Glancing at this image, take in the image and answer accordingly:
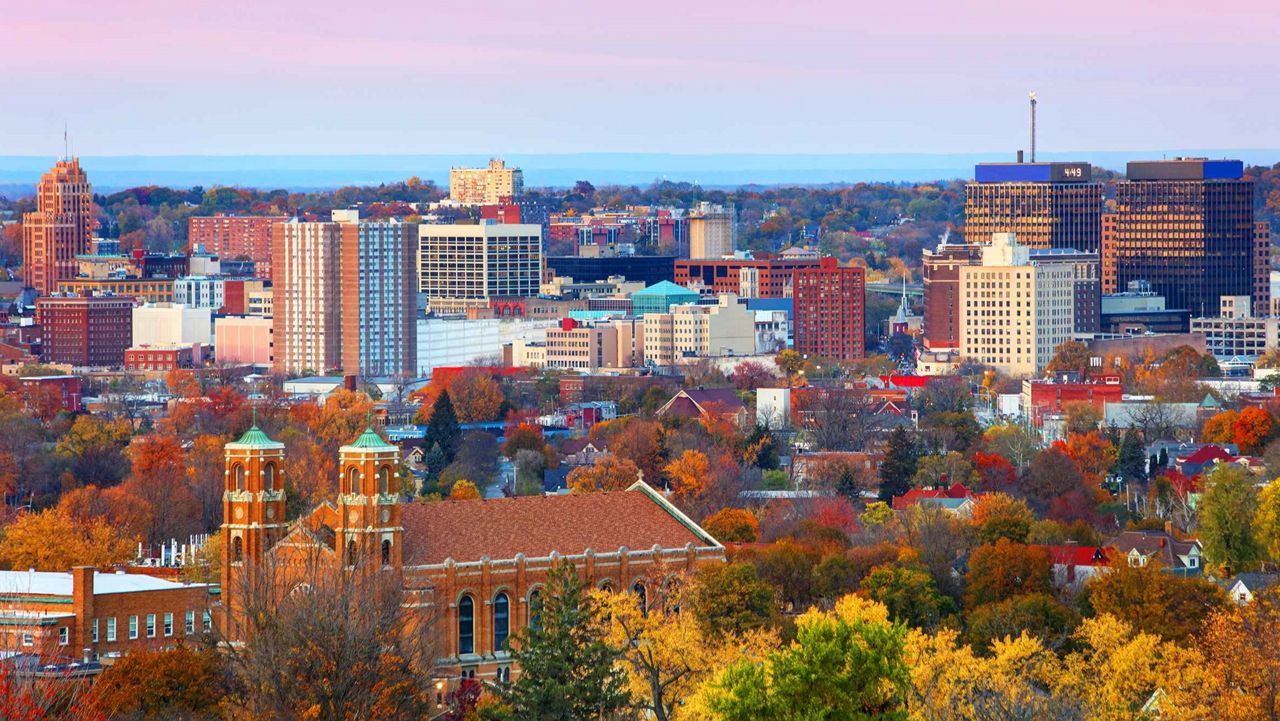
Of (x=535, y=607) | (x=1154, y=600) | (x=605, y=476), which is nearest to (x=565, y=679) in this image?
(x=535, y=607)

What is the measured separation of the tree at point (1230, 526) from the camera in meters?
108

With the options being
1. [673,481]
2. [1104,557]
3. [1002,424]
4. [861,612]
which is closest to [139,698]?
[861,612]

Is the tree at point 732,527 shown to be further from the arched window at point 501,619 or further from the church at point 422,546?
the arched window at point 501,619

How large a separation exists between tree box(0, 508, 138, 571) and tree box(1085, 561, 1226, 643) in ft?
95.3

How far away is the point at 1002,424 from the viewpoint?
17888cm

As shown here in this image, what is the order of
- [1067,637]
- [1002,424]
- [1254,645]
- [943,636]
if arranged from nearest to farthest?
[1254,645] → [943,636] → [1067,637] → [1002,424]

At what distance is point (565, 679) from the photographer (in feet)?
235

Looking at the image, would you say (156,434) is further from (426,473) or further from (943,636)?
(943,636)

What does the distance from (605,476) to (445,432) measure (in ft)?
72.6

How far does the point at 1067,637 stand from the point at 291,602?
22.6 m

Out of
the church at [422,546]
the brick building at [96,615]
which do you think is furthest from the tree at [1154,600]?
the brick building at [96,615]

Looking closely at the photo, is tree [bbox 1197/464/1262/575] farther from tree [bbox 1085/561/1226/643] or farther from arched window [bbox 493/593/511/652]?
arched window [bbox 493/593/511/652]

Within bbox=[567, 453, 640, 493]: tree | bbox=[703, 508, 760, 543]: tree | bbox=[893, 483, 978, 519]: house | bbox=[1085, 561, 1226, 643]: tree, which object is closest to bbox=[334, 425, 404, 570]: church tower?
bbox=[1085, 561, 1226, 643]: tree

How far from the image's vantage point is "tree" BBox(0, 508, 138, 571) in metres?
100
